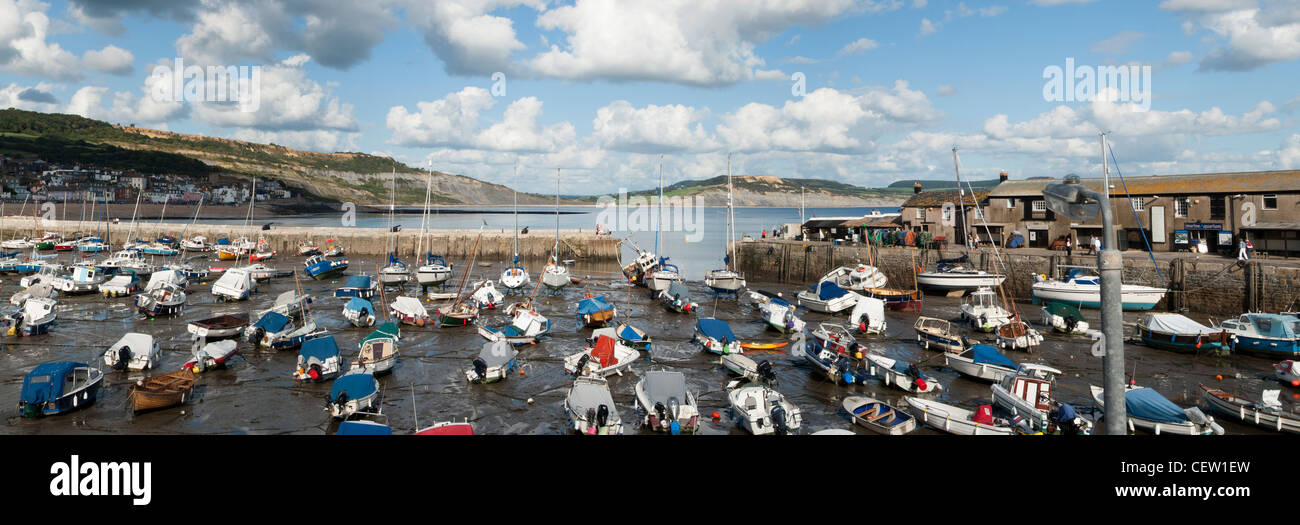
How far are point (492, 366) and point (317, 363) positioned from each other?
6.30 metres

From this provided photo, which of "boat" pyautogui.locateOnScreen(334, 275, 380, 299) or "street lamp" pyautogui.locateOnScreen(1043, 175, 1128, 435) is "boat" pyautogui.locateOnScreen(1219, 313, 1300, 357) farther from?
"boat" pyautogui.locateOnScreen(334, 275, 380, 299)

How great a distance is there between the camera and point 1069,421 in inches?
646

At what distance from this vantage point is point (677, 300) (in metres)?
38.9

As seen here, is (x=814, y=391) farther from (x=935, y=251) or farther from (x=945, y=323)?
(x=935, y=251)

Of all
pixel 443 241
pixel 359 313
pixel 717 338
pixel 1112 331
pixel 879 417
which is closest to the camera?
pixel 1112 331

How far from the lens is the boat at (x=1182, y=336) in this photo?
2636 cm

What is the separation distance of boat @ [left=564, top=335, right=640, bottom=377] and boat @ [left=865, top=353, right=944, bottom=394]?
9.25 metres

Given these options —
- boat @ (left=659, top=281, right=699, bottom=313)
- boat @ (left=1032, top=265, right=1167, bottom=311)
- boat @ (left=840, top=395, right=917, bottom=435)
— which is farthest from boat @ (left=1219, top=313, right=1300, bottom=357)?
boat @ (left=659, top=281, right=699, bottom=313)

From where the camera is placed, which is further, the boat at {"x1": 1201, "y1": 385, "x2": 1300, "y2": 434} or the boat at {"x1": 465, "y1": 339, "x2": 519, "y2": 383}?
the boat at {"x1": 465, "y1": 339, "x2": 519, "y2": 383}

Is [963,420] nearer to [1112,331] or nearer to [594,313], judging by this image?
[1112,331]

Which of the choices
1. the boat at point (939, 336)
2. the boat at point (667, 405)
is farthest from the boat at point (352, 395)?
the boat at point (939, 336)

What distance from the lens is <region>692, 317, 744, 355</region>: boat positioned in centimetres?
2700

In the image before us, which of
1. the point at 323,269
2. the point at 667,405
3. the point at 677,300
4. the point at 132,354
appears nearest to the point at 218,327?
the point at 132,354
